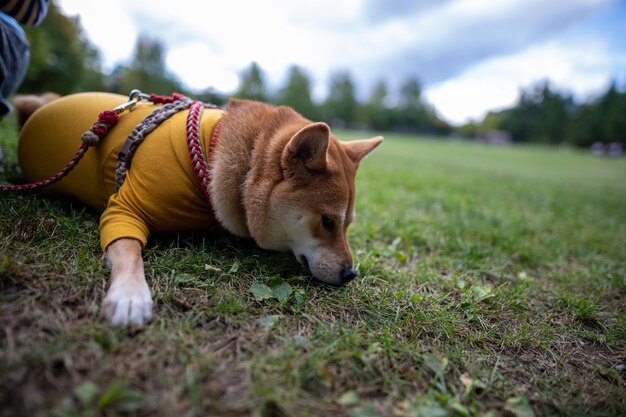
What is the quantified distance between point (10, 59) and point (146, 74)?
12.2m

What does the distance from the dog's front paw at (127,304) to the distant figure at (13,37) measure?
8.91ft

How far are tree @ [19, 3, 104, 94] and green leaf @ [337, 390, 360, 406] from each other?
47.0 ft

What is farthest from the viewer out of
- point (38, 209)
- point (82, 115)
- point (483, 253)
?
point (483, 253)

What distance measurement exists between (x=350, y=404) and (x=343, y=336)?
38 centimetres

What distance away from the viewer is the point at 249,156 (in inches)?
95.0

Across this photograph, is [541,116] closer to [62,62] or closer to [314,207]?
[62,62]

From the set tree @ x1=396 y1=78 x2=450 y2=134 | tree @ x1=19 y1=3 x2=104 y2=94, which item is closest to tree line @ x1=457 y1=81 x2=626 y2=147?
tree @ x1=396 y1=78 x2=450 y2=134

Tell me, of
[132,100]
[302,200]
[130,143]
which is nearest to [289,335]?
[302,200]

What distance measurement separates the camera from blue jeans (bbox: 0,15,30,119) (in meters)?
2.94

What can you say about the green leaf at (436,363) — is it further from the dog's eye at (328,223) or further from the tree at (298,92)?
the tree at (298,92)

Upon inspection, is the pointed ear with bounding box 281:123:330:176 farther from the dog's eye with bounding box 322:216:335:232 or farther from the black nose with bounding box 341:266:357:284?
the black nose with bounding box 341:266:357:284

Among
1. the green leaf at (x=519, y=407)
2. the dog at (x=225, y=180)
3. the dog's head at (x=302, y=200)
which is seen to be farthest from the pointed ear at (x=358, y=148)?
the green leaf at (x=519, y=407)

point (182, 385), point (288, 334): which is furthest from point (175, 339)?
point (288, 334)

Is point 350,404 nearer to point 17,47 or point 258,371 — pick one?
point 258,371
